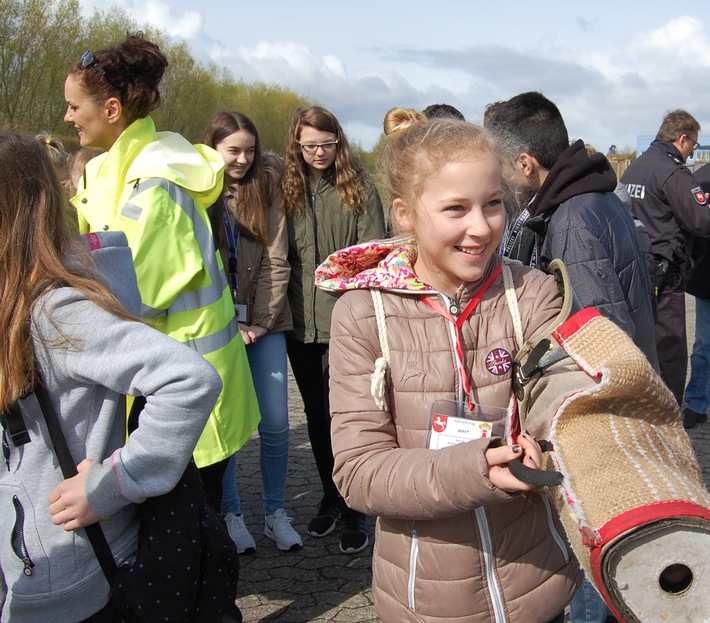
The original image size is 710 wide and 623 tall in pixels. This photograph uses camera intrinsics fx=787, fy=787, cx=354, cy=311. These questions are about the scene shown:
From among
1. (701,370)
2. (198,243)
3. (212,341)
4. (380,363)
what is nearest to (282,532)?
(212,341)

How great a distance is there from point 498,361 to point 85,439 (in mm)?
1011

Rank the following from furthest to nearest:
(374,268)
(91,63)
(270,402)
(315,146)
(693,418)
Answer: (693,418)
(315,146)
(270,402)
(91,63)
(374,268)

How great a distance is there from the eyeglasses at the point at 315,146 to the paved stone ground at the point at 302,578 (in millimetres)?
2094

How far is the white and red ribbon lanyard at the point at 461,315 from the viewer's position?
1.92 m

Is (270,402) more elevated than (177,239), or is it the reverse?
(177,239)

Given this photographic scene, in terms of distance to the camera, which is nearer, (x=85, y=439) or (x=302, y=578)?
(x=85, y=439)

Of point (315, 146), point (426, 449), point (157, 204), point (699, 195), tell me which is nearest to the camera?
point (426, 449)

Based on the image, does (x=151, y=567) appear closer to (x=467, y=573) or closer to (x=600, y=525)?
(x=467, y=573)

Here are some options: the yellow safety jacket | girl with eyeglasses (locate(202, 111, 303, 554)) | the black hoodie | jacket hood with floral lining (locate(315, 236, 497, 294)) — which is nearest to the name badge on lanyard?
girl with eyeglasses (locate(202, 111, 303, 554))

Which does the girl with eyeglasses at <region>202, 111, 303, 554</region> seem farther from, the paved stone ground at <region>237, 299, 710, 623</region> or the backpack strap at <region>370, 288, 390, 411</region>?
the backpack strap at <region>370, 288, 390, 411</region>

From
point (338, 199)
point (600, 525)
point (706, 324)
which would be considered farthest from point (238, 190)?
point (706, 324)

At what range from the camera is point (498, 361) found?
195cm

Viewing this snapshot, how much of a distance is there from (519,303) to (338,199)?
2.42 meters

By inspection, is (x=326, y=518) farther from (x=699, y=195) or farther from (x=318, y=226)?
(x=699, y=195)
